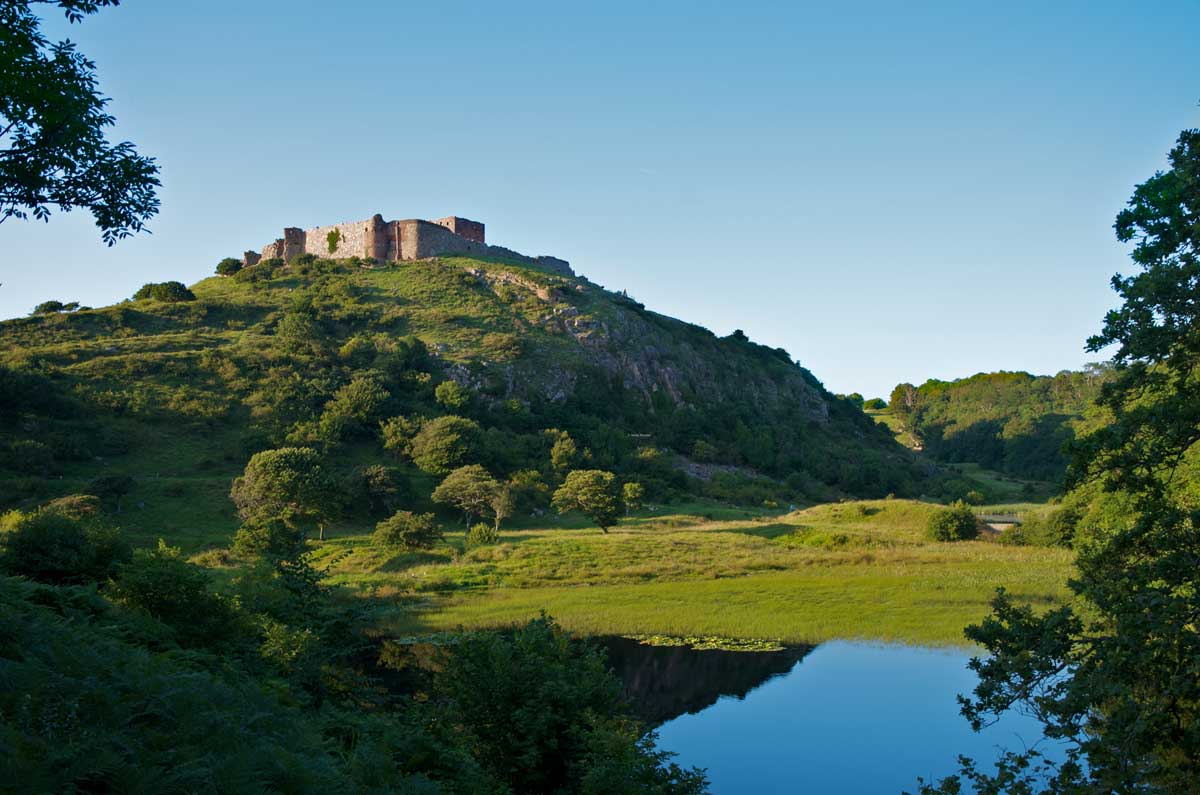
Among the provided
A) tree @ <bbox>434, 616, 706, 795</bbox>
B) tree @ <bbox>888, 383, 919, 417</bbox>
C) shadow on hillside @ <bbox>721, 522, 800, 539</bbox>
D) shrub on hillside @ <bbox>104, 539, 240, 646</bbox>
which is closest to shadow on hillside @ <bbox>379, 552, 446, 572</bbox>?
shadow on hillside @ <bbox>721, 522, 800, 539</bbox>

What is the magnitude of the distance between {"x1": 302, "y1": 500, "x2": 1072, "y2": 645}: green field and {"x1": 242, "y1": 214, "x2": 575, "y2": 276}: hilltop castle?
201 feet

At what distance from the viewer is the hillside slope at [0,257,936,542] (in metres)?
50.8

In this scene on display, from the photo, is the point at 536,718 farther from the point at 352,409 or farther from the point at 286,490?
the point at 352,409

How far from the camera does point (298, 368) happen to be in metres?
66.8

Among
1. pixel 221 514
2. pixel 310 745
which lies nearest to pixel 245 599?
pixel 310 745

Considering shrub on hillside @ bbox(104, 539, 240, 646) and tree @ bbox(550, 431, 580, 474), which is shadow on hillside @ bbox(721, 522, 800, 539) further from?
shrub on hillside @ bbox(104, 539, 240, 646)

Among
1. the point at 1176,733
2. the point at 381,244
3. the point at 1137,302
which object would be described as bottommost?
the point at 1176,733

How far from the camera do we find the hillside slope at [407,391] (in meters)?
50.8

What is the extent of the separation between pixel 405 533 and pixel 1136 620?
106 ft

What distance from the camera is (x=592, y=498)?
45.8 metres

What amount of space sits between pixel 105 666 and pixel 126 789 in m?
2.80

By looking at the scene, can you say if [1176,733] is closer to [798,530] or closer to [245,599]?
[245,599]

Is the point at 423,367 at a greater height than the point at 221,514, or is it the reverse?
the point at 423,367

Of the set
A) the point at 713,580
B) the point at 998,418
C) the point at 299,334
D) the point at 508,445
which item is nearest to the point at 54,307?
the point at 299,334
